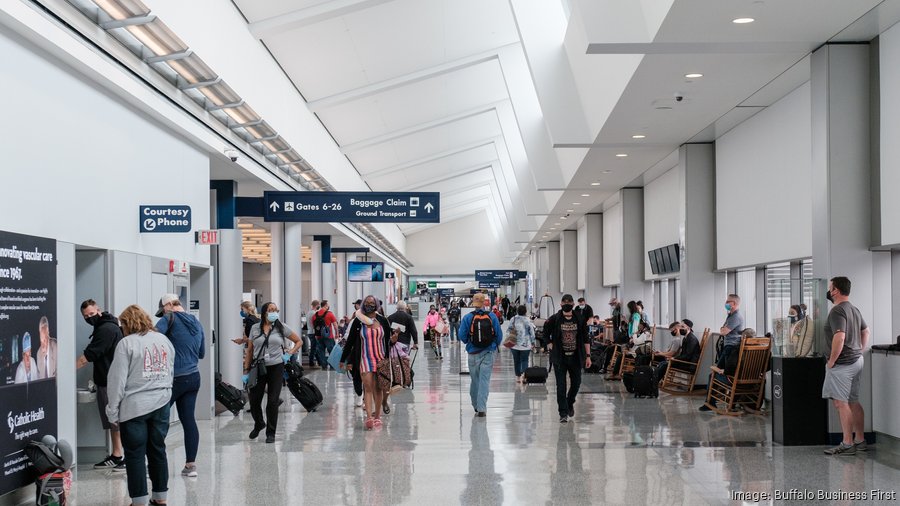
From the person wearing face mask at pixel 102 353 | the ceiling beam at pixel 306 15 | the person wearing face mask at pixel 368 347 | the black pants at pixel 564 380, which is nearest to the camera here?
the person wearing face mask at pixel 102 353

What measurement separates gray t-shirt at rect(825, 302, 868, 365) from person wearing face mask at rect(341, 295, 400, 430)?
5.01 metres

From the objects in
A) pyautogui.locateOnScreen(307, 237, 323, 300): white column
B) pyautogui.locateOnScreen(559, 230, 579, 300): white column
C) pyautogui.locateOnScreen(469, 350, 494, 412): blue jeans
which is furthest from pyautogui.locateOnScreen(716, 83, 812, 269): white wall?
pyautogui.locateOnScreen(559, 230, 579, 300): white column

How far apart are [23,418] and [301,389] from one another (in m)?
5.70

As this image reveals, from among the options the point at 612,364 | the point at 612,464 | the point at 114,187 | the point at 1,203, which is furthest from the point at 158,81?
the point at 612,364

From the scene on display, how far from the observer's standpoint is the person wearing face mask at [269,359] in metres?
9.80

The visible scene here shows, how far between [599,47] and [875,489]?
4549 mm

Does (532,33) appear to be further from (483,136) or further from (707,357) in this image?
(483,136)

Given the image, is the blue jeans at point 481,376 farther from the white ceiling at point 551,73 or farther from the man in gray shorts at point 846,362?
the man in gray shorts at point 846,362

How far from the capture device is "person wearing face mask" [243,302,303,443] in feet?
32.1

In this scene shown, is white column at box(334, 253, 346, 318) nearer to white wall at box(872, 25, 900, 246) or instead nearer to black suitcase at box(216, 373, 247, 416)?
black suitcase at box(216, 373, 247, 416)

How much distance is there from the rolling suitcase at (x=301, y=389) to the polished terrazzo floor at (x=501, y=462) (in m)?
0.20

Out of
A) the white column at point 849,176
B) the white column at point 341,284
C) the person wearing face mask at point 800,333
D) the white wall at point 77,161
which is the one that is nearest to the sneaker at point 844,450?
the white column at point 849,176

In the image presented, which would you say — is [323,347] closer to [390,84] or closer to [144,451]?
[390,84]

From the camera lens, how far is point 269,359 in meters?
9.77
